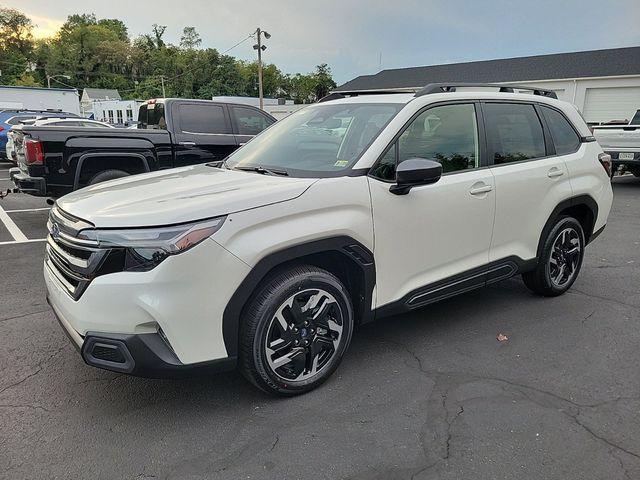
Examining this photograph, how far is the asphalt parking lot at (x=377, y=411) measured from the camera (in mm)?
2463

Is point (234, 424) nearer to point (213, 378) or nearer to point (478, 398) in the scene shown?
point (213, 378)

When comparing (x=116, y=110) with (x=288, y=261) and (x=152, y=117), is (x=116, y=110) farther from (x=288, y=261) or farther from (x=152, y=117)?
(x=288, y=261)

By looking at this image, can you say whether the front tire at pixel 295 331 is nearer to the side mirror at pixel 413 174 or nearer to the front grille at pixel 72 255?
the side mirror at pixel 413 174

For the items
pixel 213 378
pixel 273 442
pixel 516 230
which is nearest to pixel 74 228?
pixel 213 378

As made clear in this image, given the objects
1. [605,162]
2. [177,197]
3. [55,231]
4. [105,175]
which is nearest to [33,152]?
[105,175]

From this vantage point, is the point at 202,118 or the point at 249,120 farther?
the point at 249,120

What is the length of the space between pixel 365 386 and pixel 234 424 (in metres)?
0.88

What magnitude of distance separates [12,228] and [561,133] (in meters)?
7.75

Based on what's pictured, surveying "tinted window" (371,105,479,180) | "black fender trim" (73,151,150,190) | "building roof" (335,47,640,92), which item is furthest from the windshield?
"building roof" (335,47,640,92)

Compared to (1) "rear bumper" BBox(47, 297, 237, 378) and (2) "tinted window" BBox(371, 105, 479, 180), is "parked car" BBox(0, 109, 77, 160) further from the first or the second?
(2) "tinted window" BBox(371, 105, 479, 180)

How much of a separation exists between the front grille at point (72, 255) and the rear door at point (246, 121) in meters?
5.74

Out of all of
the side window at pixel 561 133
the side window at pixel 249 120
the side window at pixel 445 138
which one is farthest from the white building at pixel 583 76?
the side window at pixel 445 138

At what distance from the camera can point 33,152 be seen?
650 centimetres

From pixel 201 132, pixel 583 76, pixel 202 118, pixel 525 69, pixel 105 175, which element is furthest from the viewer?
pixel 525 69
